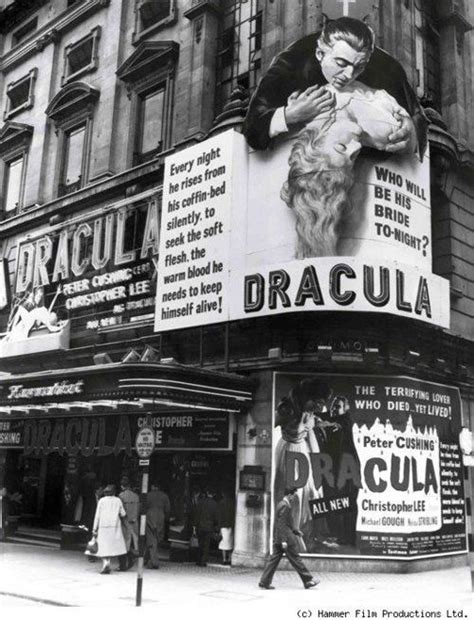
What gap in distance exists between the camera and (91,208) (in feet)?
82.4

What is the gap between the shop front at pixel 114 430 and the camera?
651 inches

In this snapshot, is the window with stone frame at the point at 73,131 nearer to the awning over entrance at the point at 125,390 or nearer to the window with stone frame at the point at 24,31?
the window with stone frame at the point at 24,31

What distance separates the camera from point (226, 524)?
17.8 meters

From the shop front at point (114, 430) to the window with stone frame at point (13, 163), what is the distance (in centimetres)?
1025

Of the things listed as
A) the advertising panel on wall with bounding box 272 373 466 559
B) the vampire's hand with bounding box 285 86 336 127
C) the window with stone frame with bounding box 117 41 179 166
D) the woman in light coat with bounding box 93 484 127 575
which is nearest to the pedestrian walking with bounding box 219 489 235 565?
the advertising panel on wall with bounding box 272 373 466 559

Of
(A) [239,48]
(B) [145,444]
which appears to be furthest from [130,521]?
(A) [239,48]

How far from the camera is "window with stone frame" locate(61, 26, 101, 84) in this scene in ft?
90.7

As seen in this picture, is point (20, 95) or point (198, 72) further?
point (20, 95)

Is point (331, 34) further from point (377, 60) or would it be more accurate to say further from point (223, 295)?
point (223, 295)

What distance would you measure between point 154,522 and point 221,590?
10.8 ft

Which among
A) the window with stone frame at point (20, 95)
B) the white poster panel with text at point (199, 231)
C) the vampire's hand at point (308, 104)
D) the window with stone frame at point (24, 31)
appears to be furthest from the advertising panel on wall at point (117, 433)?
the window with stone frame at point (24, 31)

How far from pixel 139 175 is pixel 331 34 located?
7.60 metres

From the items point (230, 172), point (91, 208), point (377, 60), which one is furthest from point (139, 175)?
point (377, 60)

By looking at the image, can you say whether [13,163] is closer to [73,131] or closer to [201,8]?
[73,131]
